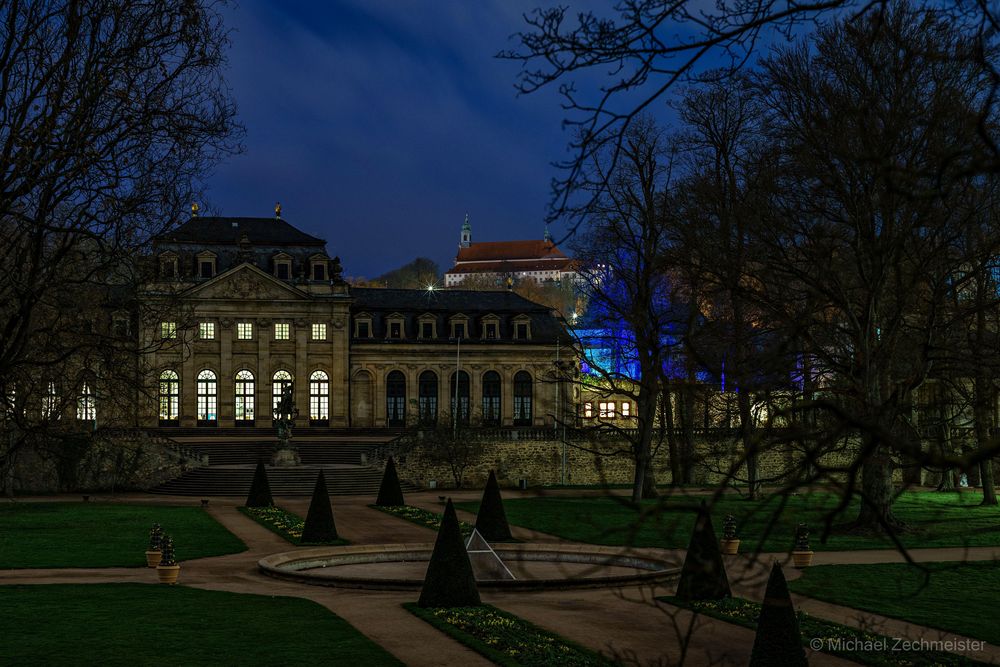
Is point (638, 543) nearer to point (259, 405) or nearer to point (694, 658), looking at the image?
point (694, 658)

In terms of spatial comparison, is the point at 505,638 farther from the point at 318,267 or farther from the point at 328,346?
the point at 318,267

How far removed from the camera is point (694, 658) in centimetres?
1572

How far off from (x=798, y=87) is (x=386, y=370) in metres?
→ 49.0

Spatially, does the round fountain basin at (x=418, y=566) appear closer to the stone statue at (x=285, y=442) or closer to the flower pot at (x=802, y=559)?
the flower pot at (x=802, y=559)

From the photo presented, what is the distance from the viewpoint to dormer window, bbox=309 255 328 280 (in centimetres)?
7525

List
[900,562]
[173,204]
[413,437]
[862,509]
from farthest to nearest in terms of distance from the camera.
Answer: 1. [413,437]
2. [862,509]
3. [900,562]
4. [173,204]

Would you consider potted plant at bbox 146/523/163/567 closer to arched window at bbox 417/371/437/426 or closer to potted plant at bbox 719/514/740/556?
potted plant at bbox 719/514/740/556

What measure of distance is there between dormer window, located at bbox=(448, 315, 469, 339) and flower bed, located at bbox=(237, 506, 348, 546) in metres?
36.1

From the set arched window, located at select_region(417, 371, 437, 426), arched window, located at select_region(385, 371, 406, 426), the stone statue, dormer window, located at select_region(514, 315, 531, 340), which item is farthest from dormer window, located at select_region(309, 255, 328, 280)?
the stone statue

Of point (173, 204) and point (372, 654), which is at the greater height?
point (173, 204)

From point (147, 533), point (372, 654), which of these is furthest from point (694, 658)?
point (147, 533)

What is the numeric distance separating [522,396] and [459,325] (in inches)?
256

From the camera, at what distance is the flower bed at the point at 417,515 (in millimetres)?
36250

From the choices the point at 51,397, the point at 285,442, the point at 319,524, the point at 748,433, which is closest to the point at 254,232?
the point at 285,442
